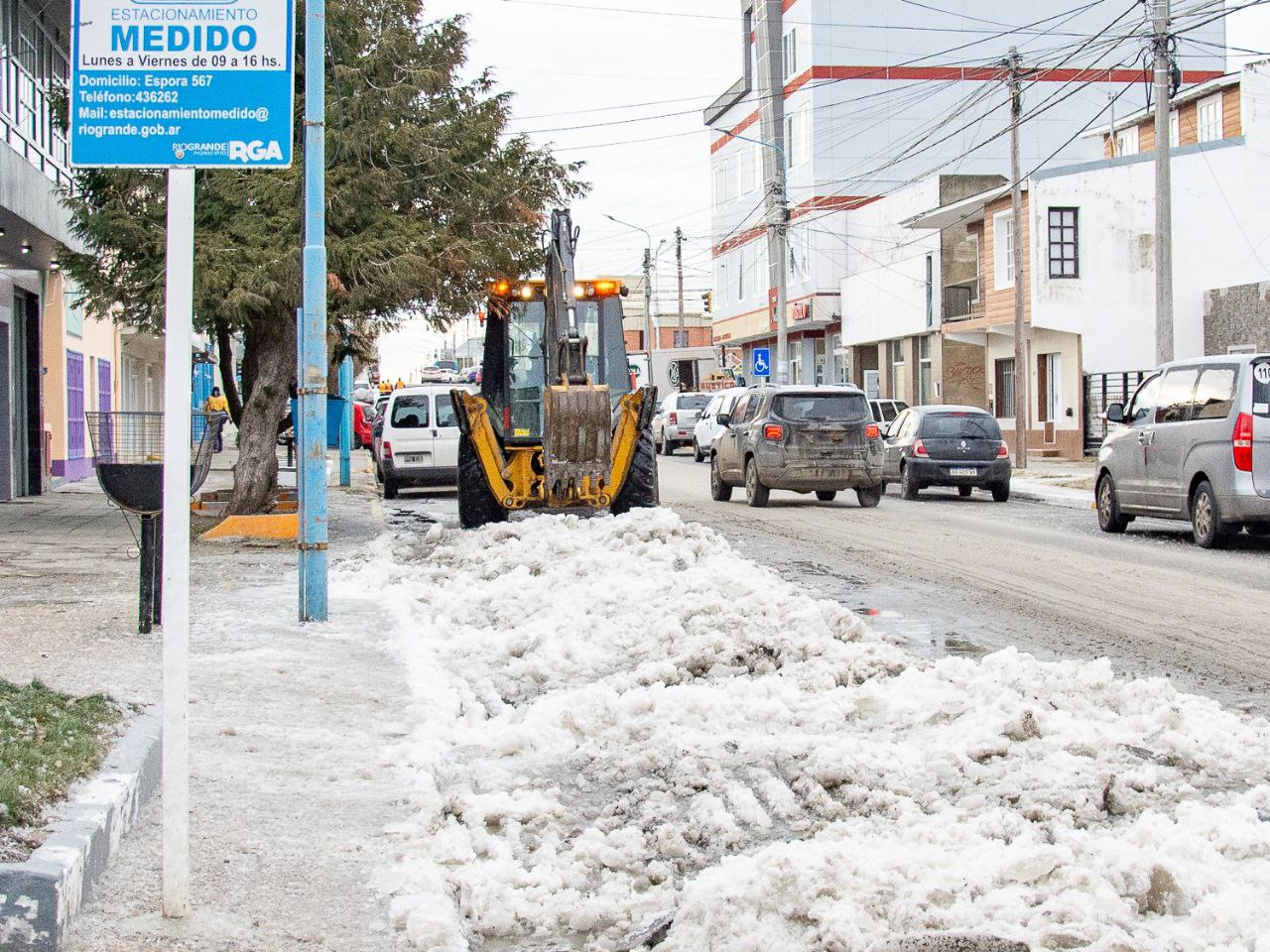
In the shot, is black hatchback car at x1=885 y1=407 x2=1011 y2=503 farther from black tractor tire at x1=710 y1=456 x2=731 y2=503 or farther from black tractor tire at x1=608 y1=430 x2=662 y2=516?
black tractor tire at x1=608 y1=430 x2=662 y2=516

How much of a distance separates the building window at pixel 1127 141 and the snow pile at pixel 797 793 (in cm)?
4211

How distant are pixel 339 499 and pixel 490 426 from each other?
8753 millimetres

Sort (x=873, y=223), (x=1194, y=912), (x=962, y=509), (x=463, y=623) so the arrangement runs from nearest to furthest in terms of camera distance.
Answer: (x=1194, y=912)
(x=463, y=623)
(x=962, y=509)
(x=873, y=223)

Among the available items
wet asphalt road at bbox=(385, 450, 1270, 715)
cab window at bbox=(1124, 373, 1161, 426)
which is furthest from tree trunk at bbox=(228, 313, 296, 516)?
cab window at bbox=(1124, 373, 1161, 426)

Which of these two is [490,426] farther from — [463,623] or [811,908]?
[811,908]

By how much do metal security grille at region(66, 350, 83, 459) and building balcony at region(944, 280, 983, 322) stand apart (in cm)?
2382

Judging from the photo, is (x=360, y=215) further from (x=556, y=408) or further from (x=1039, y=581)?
(x=1039, y=581)

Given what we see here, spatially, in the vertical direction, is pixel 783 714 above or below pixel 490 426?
below

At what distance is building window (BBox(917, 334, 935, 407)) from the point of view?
1881 inches

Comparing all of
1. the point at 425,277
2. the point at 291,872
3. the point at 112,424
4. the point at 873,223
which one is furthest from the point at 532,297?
the point at 873,223

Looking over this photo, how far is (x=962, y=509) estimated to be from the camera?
23.9 metres

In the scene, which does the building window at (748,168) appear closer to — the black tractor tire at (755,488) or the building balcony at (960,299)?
the building balcony at (960,299)

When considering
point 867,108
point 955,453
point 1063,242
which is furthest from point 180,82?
point 867,108

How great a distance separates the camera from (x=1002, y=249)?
41.7m
